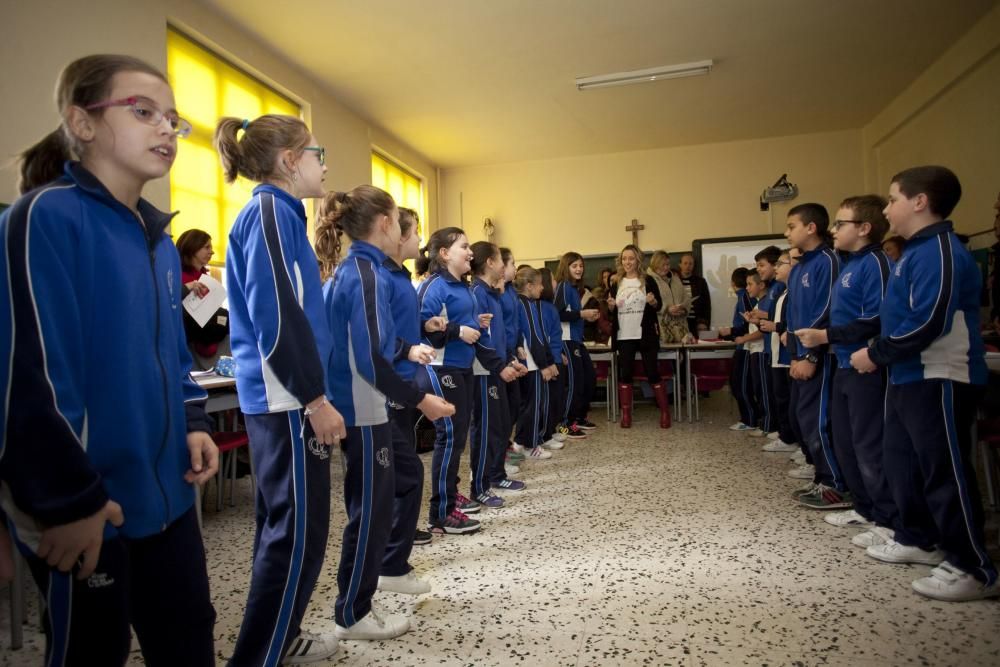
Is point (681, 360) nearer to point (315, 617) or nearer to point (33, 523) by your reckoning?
point (315, 617)

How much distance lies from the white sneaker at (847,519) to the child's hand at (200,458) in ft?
8.60

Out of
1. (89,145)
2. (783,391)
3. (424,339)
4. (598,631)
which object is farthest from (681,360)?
(89,145)

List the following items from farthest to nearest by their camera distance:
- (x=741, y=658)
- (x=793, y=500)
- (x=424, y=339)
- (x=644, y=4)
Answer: (x=644, y=4)
(x=793, y=500)
(x=424, y=339)
(x=741, y=658)

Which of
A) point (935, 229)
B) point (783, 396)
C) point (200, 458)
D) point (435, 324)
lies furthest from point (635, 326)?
point (200, 458)

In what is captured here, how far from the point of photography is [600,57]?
5727 millimetres

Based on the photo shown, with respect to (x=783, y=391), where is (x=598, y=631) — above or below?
below

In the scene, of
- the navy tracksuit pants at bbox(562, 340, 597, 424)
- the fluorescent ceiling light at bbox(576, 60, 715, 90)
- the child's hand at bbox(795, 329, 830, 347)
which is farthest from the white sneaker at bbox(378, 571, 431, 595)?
the fluorescent ceiling light at bbox(576, 60, 715, 90)

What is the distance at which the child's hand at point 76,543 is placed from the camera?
0.78 m

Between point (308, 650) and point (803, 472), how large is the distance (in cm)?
294

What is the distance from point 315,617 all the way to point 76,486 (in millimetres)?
1346

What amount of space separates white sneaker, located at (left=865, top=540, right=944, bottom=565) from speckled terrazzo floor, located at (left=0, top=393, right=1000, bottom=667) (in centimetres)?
3

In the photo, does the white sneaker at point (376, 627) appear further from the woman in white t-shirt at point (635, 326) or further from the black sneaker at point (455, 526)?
the woman in white t-shirt at point (635, 326)

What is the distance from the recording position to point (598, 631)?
1747 mm

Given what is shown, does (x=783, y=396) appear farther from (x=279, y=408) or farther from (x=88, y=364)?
(x=88, y=364)
